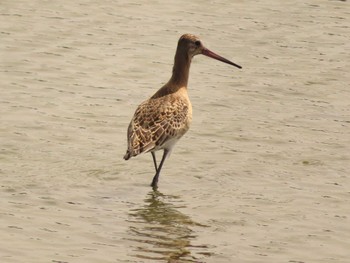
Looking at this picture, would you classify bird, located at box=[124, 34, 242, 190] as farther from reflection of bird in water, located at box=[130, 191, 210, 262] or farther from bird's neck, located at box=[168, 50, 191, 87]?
reflection of bird in water, located at box=[130, 191, 210, 262]

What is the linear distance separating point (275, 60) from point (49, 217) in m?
8.95

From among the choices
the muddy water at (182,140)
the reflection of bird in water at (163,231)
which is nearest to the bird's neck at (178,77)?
the muddy water at (182,140)

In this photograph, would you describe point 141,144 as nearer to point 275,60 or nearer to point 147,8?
point 275,60

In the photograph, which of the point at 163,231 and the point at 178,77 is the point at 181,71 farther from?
the point at 163,231

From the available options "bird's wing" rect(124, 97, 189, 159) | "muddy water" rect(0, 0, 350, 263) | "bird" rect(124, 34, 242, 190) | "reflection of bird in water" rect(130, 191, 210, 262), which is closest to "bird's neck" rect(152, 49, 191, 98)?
"bird" rect(124, 34, 242, 190)

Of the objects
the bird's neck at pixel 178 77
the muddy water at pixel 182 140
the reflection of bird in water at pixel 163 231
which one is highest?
the bird's neck at pixel 178 77

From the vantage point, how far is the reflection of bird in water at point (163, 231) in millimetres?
15102

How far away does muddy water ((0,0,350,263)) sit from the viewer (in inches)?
619

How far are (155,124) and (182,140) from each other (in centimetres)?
226

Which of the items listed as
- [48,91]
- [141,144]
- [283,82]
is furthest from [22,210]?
[283,82]

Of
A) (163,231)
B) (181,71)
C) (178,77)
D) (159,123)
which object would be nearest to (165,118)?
(159,123)

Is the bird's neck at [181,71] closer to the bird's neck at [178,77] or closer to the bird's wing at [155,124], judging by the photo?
the bird's neck at [178,77]

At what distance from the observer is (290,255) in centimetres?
1530

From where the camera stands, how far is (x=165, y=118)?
18.0 meters
